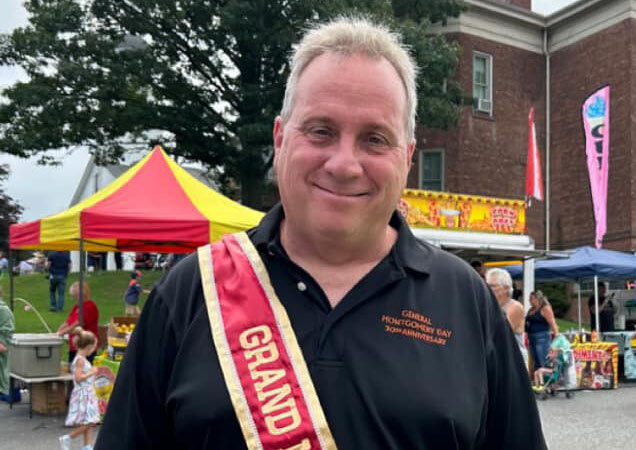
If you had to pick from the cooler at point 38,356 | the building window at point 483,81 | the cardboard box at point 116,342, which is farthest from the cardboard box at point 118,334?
the building window at point 483,81

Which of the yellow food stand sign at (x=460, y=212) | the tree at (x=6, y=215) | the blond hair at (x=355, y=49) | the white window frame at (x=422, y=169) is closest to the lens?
the blond hair at (x=355, y=49)

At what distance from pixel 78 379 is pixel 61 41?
46.4 ft

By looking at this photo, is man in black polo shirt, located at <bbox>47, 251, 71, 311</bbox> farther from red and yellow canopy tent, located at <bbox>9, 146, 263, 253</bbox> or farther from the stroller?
the stroller

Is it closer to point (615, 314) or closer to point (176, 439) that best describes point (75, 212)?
point (176, 439)

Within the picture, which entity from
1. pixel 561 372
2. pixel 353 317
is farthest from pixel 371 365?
pixel 561 372

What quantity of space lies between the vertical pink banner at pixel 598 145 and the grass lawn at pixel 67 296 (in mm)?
9917

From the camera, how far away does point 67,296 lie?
21672mm

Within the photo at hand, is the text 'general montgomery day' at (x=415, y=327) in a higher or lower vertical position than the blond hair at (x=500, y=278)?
lower

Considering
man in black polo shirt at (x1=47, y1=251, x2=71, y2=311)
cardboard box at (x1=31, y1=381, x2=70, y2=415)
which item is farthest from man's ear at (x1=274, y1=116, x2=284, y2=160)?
man in black polo shirt at (x1=47, y1=251, x2=71, y2=311)

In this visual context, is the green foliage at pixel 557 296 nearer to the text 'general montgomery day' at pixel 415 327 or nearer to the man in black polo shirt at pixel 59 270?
the man in black polo shirt at pixel 59 270

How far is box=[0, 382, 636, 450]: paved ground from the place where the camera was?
730 centimetres

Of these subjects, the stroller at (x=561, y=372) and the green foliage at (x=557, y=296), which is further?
the green foliage at (x=557, y=296)

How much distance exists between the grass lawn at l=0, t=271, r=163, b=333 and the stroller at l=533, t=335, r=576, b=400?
8107 millimetres

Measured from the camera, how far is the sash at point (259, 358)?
1.57 meters
